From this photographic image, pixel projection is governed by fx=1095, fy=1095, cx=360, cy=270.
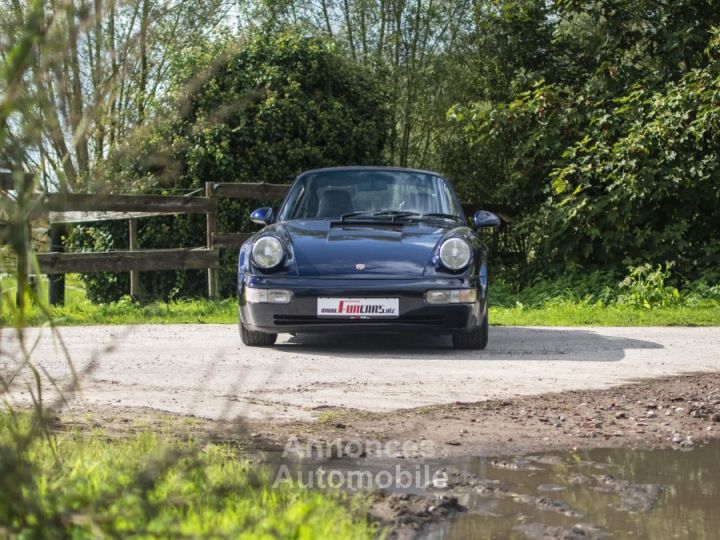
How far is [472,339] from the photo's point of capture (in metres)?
8.70

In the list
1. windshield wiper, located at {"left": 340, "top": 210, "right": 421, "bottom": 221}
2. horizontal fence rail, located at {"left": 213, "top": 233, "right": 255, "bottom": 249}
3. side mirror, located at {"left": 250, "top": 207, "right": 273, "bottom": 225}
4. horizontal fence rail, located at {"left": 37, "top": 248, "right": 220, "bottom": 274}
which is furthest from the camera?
horizontal fence rail, located at {"left": 213, "top": 233, "right": 255, "bottom": 249}

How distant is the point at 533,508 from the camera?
3.93 metres

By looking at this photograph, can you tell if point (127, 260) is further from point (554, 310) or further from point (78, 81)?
point (78, 81)

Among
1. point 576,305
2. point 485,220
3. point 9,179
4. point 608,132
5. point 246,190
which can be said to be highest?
point 608,132

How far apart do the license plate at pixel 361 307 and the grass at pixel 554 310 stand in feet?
7.98

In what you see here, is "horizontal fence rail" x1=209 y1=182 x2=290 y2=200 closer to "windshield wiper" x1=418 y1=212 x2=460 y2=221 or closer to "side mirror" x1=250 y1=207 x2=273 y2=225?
"side mirror" x1=250 y1=207 x2=273 y2=225

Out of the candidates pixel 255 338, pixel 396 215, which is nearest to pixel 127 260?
pixel 255 338

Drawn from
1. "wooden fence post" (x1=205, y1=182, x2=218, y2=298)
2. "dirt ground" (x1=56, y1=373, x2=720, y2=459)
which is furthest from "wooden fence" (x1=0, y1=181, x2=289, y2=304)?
"dirt ground" (x1=56, y1=373, x2=720, y2=459)

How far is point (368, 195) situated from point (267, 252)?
1.43m

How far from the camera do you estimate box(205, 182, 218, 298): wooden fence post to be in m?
14.1

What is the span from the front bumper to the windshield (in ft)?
3.87

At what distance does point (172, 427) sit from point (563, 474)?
180 centimetres

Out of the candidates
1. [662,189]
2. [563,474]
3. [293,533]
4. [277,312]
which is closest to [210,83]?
[662,189]

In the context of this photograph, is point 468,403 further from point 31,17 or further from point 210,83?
point 210,83
